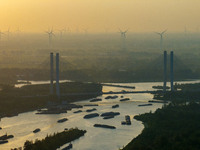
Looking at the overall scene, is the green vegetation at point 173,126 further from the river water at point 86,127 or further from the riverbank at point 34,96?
the riverbank at point 34,96

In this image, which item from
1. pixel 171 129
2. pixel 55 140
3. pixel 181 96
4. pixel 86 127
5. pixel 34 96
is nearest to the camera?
pixel 55 140

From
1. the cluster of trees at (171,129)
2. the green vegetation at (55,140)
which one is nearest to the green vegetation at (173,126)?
the cluster of trees at (171,129)

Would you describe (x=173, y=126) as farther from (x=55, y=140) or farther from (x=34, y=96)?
(x=34, y=96)

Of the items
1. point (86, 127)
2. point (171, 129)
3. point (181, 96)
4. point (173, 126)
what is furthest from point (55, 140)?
point (181, 96)

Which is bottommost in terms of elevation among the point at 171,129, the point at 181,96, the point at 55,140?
the point at 55,140

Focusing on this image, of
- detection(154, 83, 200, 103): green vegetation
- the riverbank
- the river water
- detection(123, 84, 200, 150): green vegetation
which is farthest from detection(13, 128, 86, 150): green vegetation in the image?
detection(154, 83, 200, 103): green vegetation

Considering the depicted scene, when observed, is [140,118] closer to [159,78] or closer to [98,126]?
[98,126]
